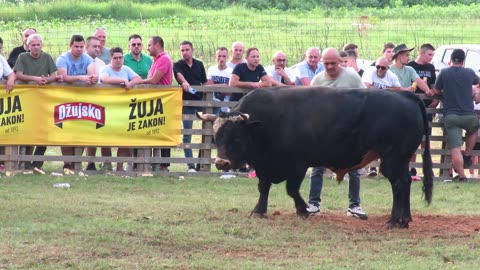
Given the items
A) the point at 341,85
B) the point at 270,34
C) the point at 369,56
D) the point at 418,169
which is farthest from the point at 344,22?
the point at 341,85

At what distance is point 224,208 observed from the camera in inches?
538

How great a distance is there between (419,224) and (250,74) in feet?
17.0

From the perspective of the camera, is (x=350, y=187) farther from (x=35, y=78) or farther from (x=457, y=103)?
(x=35, y=78)

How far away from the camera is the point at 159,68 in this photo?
56.2 feet

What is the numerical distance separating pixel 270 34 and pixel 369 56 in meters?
4.49

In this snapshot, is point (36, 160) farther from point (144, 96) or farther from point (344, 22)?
point (344, 22)

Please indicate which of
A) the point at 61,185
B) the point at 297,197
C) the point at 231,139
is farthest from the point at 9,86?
the point at 297,197

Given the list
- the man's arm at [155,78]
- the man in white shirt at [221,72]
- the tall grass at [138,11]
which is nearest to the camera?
the man's arm at [155,78]

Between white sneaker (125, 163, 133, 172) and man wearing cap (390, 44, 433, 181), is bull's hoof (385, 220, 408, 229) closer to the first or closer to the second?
man wearing cap (390, 44, 433, 181)

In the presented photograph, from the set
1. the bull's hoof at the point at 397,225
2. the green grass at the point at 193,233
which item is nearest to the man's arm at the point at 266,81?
the green grass at the point at 193,233

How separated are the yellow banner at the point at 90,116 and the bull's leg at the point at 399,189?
5190 millimetres

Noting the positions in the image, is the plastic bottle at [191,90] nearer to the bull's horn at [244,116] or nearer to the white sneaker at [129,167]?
the white sneaker at [129,167]

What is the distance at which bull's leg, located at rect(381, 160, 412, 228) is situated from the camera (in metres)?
12.6

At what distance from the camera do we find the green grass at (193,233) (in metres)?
10.1
